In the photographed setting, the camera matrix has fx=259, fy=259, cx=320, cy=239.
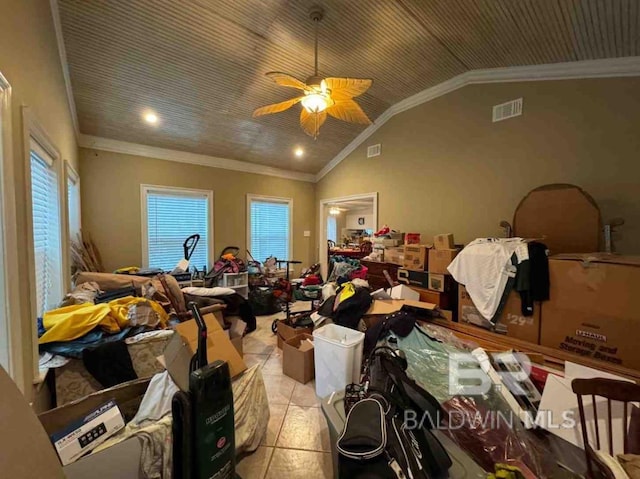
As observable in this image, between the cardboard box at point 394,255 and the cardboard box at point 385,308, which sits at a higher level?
the cardboard box at point 394,255

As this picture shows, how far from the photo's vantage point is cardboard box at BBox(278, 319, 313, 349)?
295 centimetres

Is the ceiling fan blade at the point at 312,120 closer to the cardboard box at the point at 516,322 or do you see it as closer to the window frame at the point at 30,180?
the window frame at the point at 30,180

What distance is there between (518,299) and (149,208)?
4.97 meters

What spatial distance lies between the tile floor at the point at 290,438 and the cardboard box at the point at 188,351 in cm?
54

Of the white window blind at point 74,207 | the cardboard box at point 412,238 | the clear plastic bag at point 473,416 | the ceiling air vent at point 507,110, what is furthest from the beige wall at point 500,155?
the white window blind at point 74,207

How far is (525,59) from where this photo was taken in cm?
278

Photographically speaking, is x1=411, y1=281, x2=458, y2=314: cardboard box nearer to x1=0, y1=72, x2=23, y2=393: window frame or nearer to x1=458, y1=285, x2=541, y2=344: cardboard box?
x1=458, y1=285, x2=541, y2=344: cardboard box

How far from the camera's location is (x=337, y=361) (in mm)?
2080

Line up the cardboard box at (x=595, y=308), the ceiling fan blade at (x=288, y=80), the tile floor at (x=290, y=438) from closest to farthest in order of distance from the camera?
1. the tile floor at (x=290, y=438)
2. the cardboard box at (x=595, y=308)
3. the ceiling fan blade at (x=288, y=80)

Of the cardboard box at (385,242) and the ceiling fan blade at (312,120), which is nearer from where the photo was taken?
the ceiling fan blade at (312,120)

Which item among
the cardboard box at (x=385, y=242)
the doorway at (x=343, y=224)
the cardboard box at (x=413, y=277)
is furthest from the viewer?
the doorway at (x=343, y=224)

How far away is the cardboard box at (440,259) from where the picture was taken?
301cm

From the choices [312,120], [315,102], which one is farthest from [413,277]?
[315,102]

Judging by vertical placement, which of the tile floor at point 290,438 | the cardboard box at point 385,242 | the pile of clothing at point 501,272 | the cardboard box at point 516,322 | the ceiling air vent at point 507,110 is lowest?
the tile floor at point 290,438
